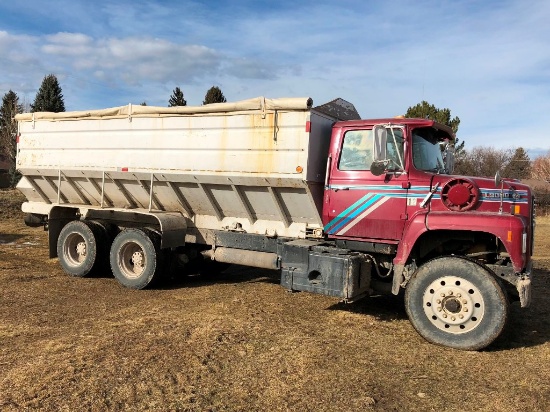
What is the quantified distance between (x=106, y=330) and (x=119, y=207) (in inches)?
148

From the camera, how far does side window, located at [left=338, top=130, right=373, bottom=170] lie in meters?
6.44

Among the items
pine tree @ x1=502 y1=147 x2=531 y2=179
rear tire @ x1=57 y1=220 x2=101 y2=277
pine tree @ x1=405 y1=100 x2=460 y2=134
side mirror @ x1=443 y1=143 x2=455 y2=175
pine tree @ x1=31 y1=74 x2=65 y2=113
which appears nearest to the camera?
side mirror @ x1=443 y1=143 x2=455 y2=175

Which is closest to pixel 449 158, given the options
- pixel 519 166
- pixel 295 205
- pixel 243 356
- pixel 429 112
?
pixel 295 205

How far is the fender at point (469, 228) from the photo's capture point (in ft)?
17.6

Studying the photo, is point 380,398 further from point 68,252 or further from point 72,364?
point 68,252

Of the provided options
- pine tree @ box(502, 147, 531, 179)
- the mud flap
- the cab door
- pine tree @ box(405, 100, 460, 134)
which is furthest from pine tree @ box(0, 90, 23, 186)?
pine tree @ box(502, 147, 531, 179)

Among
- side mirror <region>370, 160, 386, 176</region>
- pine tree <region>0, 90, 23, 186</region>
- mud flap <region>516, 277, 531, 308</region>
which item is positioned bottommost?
mud flap <region>516, 277, 531, 308</region>

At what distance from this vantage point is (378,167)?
614 centimetres

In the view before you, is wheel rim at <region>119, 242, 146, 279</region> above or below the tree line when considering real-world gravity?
below

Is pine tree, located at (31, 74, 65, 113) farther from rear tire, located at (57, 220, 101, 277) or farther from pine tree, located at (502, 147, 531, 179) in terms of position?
pine tree, located at (502, 147, 531, 179)

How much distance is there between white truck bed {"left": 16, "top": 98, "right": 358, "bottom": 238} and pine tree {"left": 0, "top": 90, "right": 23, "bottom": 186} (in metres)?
31.1

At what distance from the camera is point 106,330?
570 centimetres

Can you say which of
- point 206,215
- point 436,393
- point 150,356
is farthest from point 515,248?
point 206,215

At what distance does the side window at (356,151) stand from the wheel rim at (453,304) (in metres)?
1.81
